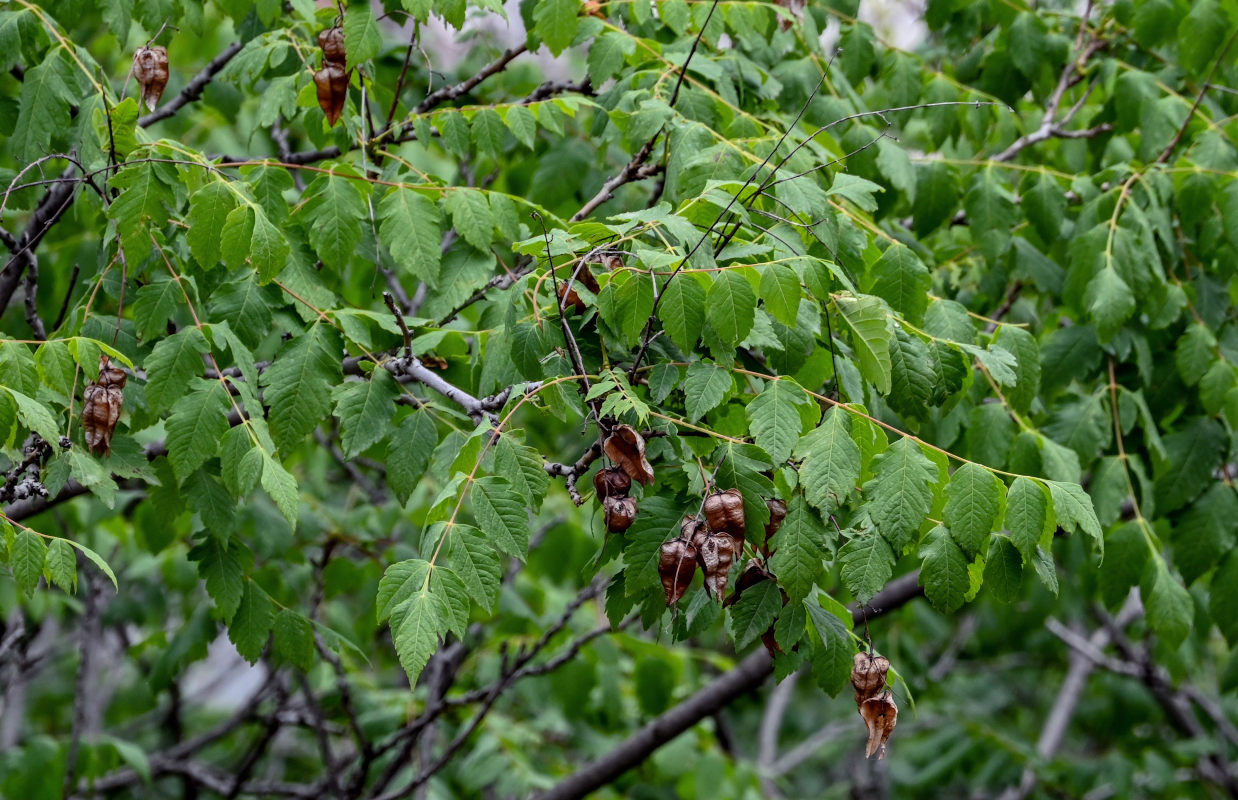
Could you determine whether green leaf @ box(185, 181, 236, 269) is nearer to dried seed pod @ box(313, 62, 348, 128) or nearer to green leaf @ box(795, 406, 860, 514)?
dried seed pod @ box(313, 62, 348, 128)

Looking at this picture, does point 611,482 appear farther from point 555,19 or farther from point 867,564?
point 555,19

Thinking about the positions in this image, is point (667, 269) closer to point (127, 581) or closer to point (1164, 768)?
point (127, 581)

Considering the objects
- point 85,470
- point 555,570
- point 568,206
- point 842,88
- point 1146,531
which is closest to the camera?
point 85,470

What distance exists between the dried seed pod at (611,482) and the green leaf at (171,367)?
0.96 m

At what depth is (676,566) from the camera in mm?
2072

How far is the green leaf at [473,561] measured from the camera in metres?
2.17

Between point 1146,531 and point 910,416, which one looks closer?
point 910,416

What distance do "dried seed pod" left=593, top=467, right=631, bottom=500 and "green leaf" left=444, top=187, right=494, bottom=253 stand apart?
37.5 inches

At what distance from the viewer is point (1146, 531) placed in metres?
3.42

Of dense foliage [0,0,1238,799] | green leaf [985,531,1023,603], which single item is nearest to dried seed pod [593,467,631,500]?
dense foliage [0,0,1238,799]

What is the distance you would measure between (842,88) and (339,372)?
203cm

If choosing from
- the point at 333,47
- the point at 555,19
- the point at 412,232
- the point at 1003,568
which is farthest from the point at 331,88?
the point at 1003,568

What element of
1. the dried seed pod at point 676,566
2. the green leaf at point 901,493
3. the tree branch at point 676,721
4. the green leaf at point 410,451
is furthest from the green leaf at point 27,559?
the tree branch at point 676,721

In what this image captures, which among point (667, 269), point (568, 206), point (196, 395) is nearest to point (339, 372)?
point (196, 395)
